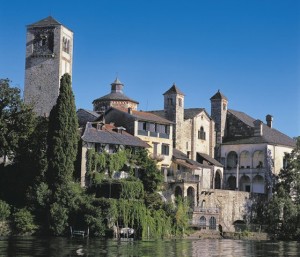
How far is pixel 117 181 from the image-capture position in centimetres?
7962

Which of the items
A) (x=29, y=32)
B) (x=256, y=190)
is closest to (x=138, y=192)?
(x=256, y=190)

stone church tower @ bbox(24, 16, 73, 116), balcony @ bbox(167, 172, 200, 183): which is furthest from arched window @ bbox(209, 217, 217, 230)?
stone church tower @ bbox(24, 16, 73, 116)

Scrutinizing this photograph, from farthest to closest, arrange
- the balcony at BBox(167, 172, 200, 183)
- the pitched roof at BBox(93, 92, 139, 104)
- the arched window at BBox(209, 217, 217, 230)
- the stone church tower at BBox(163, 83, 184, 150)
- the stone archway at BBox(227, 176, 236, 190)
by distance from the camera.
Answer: the pitched roof at BBox(93, 92, 139, 104)
the stone archway at BBox(227, 176, 236, 190)
the stone church tower at BBox(163, 83, 184, 150)
the balcony at BBox(167, 172, 200, 183)
the arched window at BBox(209, 217, 217, 230)

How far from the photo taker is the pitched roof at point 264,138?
107062mm

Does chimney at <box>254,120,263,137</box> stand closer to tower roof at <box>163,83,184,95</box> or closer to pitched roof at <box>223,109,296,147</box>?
pitched roof at <box>223,109,296,147</box>

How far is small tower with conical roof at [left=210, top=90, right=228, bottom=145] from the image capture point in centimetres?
11112

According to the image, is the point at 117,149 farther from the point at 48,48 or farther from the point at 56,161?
the point at 48,48

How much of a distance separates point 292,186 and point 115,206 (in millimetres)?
33034

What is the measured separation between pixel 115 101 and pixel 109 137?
25066 mm

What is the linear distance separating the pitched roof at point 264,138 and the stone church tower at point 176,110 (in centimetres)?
Result: 1138

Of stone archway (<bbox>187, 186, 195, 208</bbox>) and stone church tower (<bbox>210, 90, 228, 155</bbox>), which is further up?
stone church tower (<bbox>210, 90, 228, 155</bbox>)

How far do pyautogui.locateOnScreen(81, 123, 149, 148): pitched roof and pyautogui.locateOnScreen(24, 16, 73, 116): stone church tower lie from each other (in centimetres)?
1614

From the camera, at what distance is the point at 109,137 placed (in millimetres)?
85562

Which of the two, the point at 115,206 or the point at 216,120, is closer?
the point at 115,206
